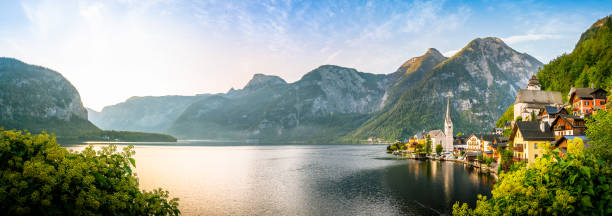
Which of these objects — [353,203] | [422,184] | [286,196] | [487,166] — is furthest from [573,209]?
[487,166]

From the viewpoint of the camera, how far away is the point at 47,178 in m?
8.11

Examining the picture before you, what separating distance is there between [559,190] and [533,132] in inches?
2771

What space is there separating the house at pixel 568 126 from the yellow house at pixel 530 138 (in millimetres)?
1672

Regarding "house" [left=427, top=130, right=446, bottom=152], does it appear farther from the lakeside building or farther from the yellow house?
the yellow house

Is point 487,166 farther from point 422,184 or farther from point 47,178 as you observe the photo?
point 47,178

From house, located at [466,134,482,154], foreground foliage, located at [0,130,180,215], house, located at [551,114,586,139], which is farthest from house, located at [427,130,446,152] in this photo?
foreground foliage, located at [0,130,180,215]

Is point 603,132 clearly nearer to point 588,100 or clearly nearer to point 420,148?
point 588,100

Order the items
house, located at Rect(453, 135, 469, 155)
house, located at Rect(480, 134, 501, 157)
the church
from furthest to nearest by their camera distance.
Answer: the church, house, located at Rect(453, 135, 469, 155), house, located at Rect(480, 134, 501, 157)

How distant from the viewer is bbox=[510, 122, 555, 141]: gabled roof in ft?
221

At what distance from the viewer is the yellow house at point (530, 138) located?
2643 inches

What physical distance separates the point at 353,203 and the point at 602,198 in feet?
144

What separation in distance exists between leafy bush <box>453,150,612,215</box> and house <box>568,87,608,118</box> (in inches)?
3569

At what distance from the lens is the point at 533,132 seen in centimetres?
6894

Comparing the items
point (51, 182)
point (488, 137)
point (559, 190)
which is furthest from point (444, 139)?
point (51, 182)
